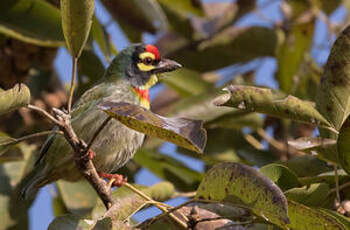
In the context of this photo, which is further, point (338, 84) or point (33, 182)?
point (33, 182)

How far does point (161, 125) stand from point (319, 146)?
858 millimetres

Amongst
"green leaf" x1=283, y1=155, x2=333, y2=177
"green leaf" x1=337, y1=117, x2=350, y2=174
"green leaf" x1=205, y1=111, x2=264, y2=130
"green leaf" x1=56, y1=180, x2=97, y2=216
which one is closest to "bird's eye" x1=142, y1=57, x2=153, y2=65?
"green leaf" x1=205, y1=111, x2=264, y2=130

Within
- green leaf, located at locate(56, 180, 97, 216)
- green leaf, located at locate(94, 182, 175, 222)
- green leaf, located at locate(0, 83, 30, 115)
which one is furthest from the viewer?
green leaf, located at locate(56, 180, 97, 216)

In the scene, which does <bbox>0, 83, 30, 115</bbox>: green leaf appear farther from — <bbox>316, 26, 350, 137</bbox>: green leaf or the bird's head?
the bird's head

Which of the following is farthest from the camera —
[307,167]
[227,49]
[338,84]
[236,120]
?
[227,49]

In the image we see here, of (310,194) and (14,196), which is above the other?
(14,196)

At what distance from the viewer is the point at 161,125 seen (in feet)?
6.38

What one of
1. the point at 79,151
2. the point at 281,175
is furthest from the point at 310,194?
the point at 79,151

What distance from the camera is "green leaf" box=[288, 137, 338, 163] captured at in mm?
2537

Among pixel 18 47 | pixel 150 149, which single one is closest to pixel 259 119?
pixel 150 149

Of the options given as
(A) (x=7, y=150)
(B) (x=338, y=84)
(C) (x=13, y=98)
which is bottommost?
(B) (x=338, y=84)

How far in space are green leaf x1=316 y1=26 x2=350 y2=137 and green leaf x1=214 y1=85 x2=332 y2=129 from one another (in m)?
0.06

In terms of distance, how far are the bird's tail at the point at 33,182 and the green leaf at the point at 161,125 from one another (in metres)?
1.65

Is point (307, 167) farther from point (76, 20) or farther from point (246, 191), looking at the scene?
point (76, 20)
